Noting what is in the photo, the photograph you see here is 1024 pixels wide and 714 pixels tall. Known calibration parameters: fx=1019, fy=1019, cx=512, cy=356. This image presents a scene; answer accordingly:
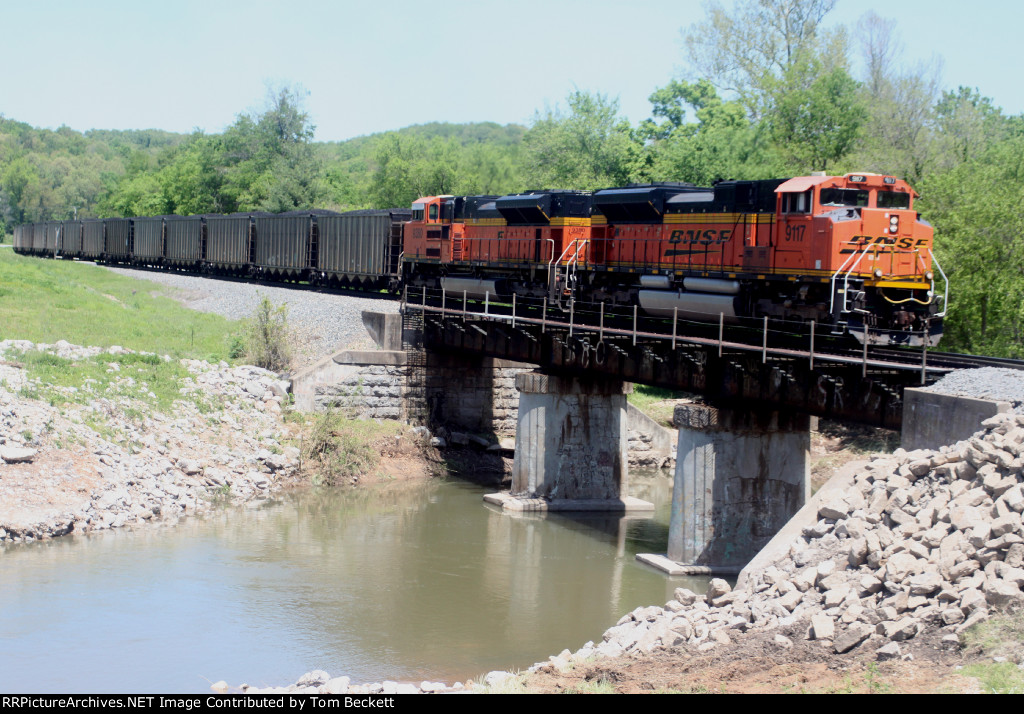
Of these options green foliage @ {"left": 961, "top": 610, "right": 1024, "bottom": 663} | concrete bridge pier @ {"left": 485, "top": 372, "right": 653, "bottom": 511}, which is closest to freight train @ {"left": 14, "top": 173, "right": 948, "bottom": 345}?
concrete bridge pier @ {"left": 485, "top": 372, "right": 653, "bottom": 511}

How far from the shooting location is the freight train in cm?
1920

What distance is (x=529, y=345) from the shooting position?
2762 cm

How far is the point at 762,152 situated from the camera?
4847 centimetres

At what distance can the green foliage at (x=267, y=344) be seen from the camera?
33094 millimetres

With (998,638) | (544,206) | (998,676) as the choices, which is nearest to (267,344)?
(544,206)

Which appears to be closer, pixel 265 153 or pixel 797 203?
pixel 797 203

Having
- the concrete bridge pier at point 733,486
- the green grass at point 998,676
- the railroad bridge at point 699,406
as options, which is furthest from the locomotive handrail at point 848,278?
the green grass at point 998,676

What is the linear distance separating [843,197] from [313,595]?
1258cm

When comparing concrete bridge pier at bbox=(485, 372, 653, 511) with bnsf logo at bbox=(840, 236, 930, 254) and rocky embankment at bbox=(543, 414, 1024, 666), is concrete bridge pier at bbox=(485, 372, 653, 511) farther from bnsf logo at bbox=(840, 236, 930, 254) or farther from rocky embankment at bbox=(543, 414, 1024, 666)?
rocky embankment at bbox=(543, 414, 1024, 666)

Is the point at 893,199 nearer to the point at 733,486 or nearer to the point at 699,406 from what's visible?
the point at 699,406

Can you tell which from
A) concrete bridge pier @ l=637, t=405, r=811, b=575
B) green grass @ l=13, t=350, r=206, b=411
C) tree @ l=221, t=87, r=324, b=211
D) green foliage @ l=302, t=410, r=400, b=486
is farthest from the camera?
tree @ l=221, t=87, r=324, b=211

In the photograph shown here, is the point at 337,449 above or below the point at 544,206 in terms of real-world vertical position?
below

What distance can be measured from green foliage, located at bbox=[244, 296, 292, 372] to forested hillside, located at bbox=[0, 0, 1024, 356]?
20.9 metres

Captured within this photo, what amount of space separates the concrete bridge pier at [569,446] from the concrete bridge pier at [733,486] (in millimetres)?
6597
